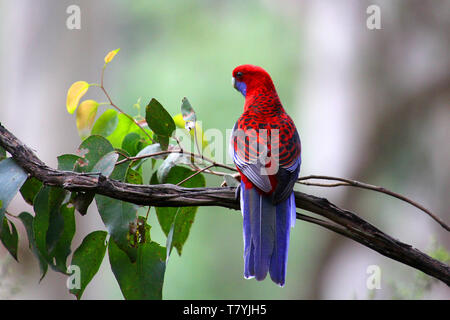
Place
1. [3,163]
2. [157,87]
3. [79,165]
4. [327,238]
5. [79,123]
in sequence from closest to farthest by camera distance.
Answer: [3,163]
[79,165]
[79,123]
[327,238]
[157,87]

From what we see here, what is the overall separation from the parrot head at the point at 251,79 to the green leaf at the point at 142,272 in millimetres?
1094

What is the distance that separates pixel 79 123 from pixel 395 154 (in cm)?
Result: 364

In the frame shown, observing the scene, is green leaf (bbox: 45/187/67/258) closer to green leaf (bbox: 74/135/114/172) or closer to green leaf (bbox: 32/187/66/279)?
green leaf (bbox: 32/187/66/279)

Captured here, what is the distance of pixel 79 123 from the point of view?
6.46 feet

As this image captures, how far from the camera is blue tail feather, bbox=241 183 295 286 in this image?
5.30 ft

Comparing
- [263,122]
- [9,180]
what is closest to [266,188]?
[263,122]

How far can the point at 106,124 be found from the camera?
6.42ft

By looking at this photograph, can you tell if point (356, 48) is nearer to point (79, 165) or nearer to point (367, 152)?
point (367, 152)

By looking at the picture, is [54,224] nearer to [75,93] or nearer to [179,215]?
[179,215]

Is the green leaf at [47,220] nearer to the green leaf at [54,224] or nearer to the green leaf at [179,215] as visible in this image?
the green leaf at [54,224]

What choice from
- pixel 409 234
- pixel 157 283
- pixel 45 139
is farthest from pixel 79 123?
pixel 409 234

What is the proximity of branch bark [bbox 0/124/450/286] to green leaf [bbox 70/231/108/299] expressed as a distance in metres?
0.40

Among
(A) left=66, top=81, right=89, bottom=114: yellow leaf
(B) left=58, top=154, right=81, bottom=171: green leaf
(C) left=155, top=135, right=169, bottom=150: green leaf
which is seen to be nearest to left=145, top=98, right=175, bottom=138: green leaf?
(C) left=155, top=135, right=169, bottom=150: green leaf

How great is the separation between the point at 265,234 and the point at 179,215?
35 centimetres
